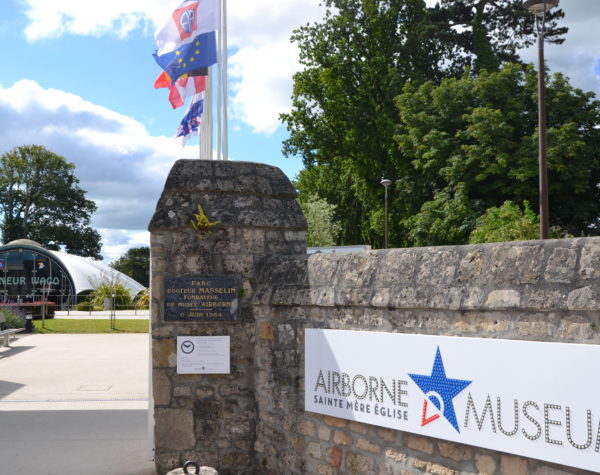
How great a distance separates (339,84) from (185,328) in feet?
79.0

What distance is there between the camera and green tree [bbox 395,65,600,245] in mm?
22422

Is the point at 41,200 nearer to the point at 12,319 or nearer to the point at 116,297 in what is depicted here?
the point at 116,297

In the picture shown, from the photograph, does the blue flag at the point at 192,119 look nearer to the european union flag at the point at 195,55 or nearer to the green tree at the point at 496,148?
the european union flag at the point at 195,55

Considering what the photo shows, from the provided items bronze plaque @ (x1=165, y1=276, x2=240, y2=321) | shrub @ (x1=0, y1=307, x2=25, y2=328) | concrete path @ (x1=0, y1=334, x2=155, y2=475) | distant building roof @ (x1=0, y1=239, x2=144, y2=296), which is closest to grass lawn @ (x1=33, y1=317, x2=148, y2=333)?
shrub @ (x1=0, y1=307, x2=25, y2=328)

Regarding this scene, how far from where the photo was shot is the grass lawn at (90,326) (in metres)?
23.0

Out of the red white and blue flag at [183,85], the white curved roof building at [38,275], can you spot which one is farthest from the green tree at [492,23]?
the white curved roof building at [38,275]

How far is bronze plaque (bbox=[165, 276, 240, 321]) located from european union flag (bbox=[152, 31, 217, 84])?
4.45m

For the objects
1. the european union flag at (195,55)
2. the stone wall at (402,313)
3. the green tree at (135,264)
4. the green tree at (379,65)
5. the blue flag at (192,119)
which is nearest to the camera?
the stone wall at (402,313)

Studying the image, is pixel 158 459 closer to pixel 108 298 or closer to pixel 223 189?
pixel 223 189

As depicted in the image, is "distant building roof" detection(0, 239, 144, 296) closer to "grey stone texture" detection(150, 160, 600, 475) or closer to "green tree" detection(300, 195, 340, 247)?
"green tree" detection(300, 195, 340, 247)

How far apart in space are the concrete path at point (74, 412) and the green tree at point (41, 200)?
43652mm

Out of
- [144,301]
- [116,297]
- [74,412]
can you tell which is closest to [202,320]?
[74,412]

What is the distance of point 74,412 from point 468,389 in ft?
22.6

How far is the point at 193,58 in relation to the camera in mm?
9594
